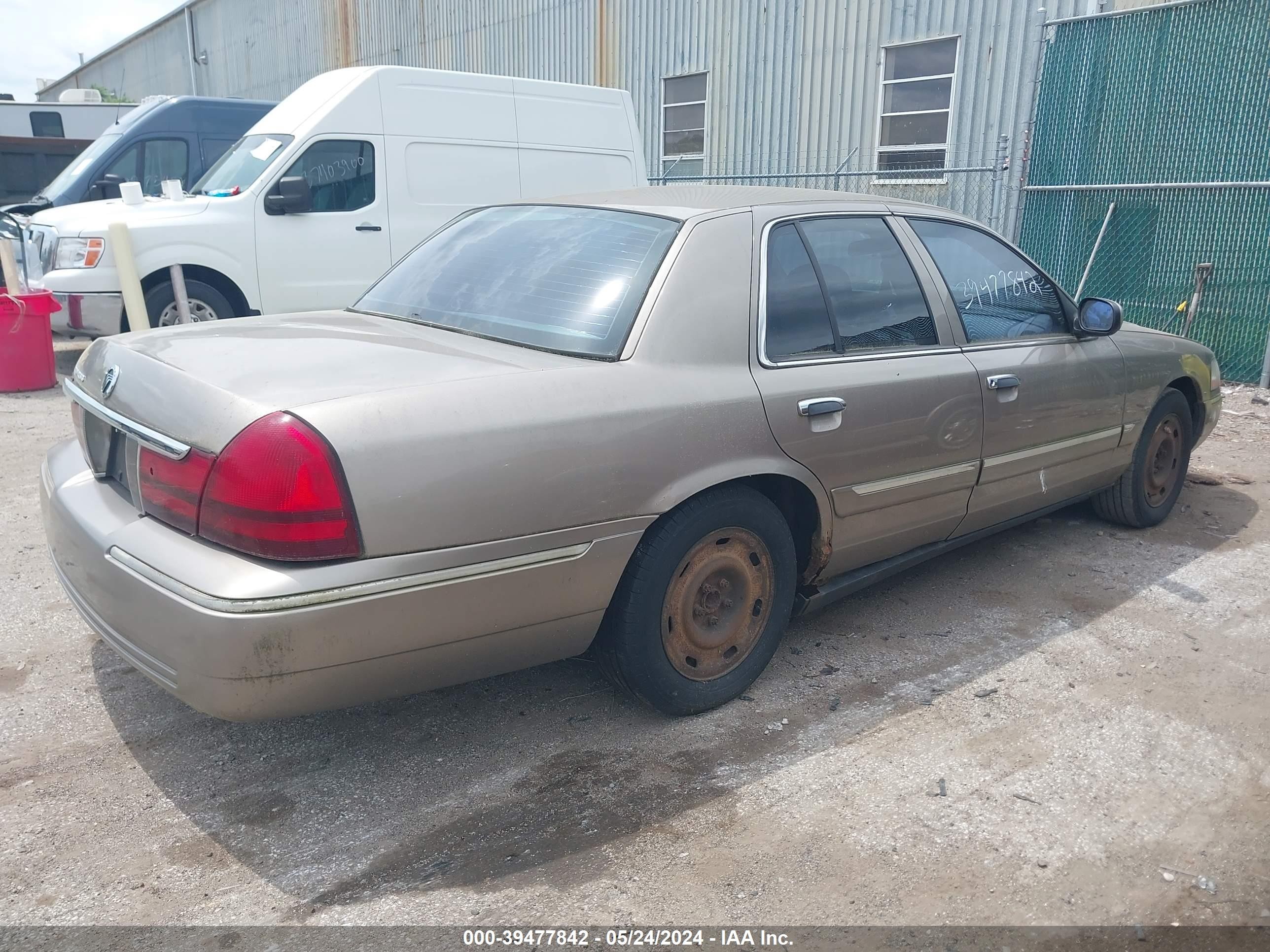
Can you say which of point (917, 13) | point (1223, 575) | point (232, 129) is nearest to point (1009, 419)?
point (1223, 575)

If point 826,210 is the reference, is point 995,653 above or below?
below

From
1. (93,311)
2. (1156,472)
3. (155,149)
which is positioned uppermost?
(155,149)

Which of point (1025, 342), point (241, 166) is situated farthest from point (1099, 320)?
point (241, 166)

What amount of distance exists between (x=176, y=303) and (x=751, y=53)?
7.83m

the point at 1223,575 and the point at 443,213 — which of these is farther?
the point at 443,213

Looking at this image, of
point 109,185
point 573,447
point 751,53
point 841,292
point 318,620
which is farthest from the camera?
point 751,53

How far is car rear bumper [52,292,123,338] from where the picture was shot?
8.01 meters

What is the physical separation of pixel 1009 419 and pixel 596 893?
2526mm

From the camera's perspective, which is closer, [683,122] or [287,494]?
[287,494]

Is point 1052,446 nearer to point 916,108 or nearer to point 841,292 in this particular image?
point 841,292

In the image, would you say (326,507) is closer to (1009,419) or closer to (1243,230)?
(1009,419)

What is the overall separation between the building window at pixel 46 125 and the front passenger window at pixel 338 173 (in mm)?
10362

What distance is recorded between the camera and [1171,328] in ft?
30.9

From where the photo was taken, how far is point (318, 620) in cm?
242
